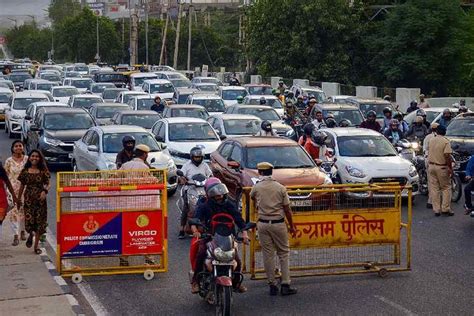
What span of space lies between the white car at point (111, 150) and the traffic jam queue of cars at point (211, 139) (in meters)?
0.02

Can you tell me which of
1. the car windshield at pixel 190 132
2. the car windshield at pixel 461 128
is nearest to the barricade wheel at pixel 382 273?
the car windshield at pixel 461 128

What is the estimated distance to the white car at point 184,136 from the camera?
24734 mm

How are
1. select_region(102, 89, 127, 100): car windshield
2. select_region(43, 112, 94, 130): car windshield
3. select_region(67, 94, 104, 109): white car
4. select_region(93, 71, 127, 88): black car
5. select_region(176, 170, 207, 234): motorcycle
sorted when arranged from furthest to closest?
1. select_region(93, 71, 127, 88): black car
2. select_region(102, 89, 127, 100): car windshield
3. select_region(67, 94, 104, 109): white car
4. select_region(43, 112, 94, 130): car windshield
5. select_region(176, 170, 207, 234): motorcycle

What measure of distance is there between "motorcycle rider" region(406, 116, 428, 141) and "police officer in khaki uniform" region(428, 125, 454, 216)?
229 inches

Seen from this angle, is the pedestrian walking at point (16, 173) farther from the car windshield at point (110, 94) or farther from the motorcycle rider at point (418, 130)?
the car windshield at point (110, 94)

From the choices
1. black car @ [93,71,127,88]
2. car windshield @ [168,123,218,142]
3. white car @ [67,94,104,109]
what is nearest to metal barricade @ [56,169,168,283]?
car windshield @ [168,123,218,142]

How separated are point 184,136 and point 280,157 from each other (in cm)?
706

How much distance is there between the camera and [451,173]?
1917 cm

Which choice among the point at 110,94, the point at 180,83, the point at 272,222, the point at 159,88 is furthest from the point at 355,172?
the point at 180,83

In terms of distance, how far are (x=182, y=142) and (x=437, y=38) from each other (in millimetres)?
33805

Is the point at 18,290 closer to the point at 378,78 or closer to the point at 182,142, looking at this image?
the point at 182,142

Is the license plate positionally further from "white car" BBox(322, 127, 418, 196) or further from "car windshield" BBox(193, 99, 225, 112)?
"car windshield" BBox(193, 99, 225, 112)

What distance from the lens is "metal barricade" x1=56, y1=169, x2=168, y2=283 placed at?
523 inches

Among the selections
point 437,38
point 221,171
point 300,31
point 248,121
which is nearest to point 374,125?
point 248,121
